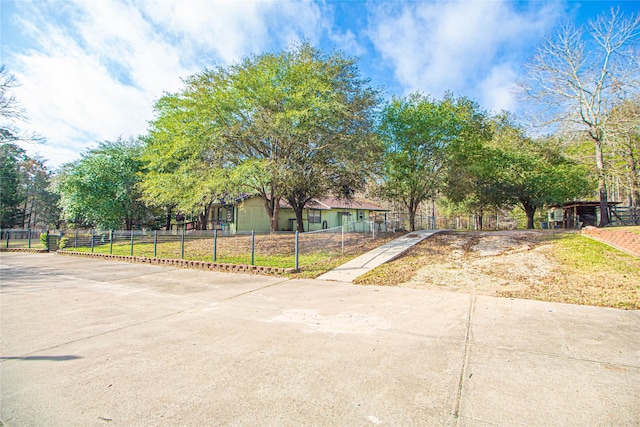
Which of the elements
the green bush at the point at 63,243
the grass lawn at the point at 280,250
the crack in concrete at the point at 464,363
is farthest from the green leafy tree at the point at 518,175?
the green bush at the point at 63,243

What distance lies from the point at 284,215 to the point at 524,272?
2000 centimetres

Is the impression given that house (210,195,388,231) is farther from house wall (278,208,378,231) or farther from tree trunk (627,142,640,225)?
tree trunk (627,142,640,225)

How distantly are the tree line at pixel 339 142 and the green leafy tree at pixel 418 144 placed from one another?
6 cm

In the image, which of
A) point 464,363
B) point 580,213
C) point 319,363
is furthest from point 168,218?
point 580,213

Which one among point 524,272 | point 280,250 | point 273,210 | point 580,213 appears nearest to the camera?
point 524,272

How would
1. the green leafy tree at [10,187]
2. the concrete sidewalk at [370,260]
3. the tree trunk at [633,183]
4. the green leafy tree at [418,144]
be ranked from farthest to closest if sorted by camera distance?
the green leafy tree at [10,187], the tree trunk at [633,183], the green leafy tree at [418,144], the concrete sidewalk at [370,260]

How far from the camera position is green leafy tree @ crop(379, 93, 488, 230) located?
16016 millimetres

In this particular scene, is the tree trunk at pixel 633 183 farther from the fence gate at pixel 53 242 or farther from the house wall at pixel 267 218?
the fence gate at pixel 53 242

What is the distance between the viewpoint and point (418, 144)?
53.7ft

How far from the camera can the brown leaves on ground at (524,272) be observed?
6215 millimetres

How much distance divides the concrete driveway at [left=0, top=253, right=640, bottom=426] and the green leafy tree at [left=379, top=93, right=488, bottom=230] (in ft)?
36.7

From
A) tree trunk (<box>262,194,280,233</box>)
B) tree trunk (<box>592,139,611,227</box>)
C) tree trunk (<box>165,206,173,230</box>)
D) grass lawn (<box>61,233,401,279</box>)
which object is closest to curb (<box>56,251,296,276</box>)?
grass lawn (<box>61,233,401,279</box>)

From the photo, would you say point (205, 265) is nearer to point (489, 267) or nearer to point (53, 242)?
point (489, 267)

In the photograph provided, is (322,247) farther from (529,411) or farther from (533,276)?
(529,411)
